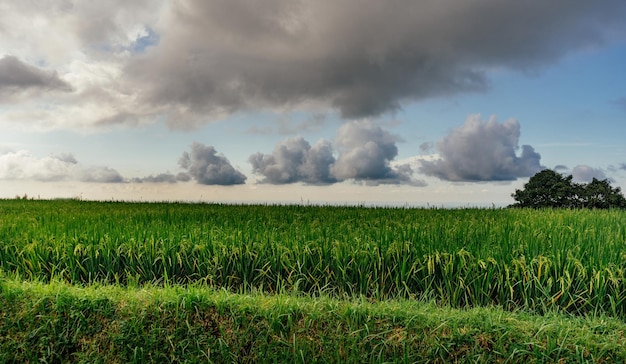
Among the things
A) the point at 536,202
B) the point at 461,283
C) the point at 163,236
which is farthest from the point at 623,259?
the point at 536,202

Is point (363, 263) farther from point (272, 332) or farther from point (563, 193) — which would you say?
point (563, 193)

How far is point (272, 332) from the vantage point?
4.84 m

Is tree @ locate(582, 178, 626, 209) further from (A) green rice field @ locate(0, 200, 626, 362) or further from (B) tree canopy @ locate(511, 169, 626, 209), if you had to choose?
(A) green rice field @ locate(0, 200, 626, 362)

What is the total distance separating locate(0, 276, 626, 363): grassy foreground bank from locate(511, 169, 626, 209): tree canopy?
20642mm

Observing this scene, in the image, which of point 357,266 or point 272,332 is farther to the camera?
point 357,266

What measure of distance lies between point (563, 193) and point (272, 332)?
22.9 m

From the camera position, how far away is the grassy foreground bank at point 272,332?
451 centimetres

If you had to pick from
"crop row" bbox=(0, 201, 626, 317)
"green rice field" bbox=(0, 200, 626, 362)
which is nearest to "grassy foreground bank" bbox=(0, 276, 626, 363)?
"green rice field" bbox=(0, 200, 626, 362)

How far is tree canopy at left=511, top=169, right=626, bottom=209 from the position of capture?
75.0 ft

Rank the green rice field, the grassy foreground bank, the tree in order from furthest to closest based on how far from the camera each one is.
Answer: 1. the tree
2. the green rice field
3. the grassy foreground bank

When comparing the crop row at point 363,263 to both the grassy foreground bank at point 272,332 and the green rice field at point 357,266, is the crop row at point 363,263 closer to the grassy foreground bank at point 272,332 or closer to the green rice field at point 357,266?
the green rice field at point 357,266

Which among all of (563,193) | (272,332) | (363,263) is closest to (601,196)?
(563,193)

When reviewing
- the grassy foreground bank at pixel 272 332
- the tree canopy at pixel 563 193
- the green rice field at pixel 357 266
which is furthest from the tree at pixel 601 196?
the grassy foreground bank at pixel 272 332

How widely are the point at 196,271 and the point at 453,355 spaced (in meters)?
4.16
